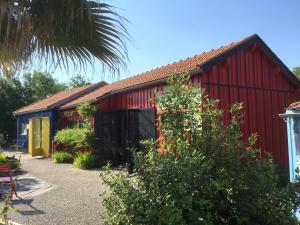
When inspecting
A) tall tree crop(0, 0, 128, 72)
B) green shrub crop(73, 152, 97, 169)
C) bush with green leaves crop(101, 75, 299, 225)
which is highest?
tall tree crop(0, 0, 128, 72)

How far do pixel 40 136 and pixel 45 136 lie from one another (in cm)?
75

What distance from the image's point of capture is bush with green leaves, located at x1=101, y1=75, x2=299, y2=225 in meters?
3.46

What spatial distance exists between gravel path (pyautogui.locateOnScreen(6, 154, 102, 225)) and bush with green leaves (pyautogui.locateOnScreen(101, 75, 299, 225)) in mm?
2977

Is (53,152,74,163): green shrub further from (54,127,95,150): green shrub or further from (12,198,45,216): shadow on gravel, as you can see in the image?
(12,198,45,216): shadow on gravel

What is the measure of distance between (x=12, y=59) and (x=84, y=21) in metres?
0.90

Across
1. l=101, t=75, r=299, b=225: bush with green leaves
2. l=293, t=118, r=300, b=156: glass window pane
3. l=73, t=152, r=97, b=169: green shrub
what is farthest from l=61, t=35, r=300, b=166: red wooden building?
l=101, t=75, r=299, b=225: bush with green leaves

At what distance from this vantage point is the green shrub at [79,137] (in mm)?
14175

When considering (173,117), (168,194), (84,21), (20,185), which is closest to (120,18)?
(84,21)

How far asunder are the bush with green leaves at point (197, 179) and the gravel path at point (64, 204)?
2977mm

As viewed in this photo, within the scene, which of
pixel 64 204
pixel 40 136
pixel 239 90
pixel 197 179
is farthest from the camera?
pixel 40 136

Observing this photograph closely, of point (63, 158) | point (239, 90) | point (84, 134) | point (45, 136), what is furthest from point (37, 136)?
point (239, 90)

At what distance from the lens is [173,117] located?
3869 millimetres

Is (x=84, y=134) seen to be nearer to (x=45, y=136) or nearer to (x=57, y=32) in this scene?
(x=45, y=136)

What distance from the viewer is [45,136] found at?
808 inches
